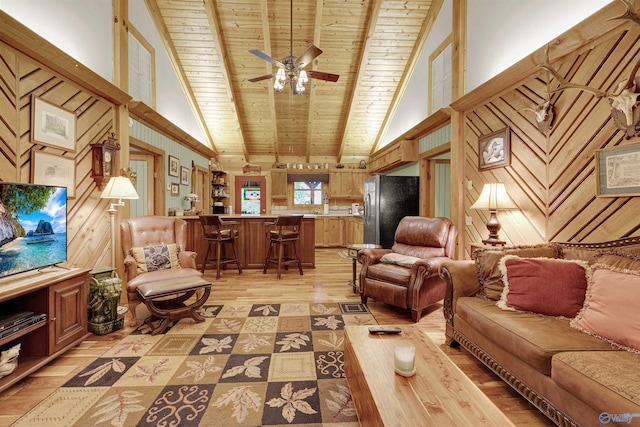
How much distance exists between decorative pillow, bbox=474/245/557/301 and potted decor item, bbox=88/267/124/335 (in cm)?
325

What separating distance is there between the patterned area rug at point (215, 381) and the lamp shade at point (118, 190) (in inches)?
54.0

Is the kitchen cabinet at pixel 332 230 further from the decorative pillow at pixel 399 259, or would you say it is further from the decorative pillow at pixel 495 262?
the decorative pillow at pixel 495 262

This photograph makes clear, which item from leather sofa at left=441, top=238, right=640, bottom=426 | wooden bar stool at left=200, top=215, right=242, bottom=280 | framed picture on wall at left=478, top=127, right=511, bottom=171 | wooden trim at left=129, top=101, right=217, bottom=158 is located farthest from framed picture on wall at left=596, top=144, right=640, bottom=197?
wooden trim at left=129, top=101, right=217, bottom=158

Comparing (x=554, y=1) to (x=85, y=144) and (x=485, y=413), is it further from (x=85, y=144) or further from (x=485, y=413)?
(x=85, y=144)

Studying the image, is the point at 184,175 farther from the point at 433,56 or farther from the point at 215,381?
the point at 433,56

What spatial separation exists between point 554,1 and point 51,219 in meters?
4.54

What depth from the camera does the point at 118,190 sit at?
2939 mm

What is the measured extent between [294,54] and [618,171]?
5170mm

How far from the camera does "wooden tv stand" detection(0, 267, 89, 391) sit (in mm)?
1863

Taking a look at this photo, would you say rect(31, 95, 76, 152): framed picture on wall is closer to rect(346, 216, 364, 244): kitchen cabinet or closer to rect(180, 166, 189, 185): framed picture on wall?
rect(180, 166, 189, 185): framed picture on wall

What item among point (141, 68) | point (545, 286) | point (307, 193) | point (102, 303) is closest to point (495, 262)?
point (545, 286)

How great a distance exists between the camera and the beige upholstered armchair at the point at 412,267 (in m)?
2.86

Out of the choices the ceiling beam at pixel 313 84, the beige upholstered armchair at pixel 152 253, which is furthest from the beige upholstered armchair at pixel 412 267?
the ceiling beam at pixel 313 84

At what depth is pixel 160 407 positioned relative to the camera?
5.44 feet
